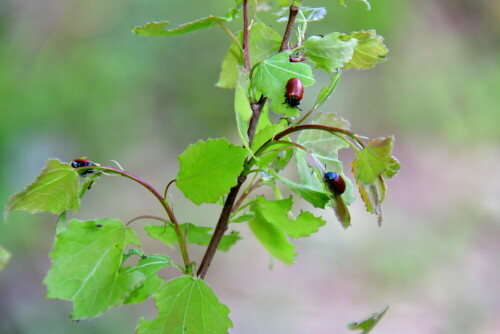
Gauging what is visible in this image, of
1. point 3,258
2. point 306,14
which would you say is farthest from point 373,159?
point 3,258

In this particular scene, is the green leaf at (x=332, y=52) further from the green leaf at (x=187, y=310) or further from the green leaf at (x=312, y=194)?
the green leaf at (x=187, y=310)

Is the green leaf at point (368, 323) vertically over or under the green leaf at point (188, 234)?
under

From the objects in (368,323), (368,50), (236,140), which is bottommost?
(236,140)

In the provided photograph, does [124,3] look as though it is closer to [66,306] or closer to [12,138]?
[12,138]

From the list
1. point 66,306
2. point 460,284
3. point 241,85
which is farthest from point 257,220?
point 460,284

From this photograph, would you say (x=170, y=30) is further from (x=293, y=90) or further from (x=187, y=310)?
(x=187, y=310)

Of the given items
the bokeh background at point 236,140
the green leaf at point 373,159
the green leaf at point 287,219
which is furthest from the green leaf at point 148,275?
the bokeh background at point 236,140
